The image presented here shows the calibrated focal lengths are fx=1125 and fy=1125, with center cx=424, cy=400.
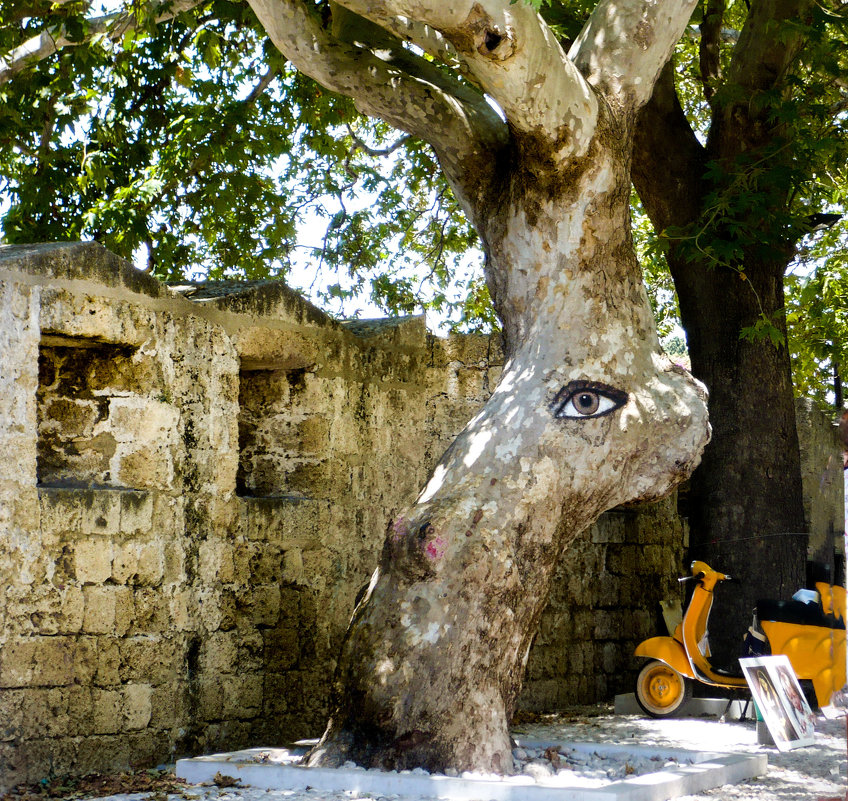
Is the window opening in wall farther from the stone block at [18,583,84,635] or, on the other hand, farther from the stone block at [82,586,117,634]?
the stone block at [18,583,84,635]

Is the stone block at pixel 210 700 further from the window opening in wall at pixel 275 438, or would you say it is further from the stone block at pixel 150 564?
the window opening in wall at pixel 275 438

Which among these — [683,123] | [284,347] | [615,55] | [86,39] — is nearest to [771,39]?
[683,123]

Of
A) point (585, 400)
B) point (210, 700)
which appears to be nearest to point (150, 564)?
point (210, 700)

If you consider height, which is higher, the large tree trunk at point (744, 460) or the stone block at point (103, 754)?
the large tree trunk at point (744, 460)

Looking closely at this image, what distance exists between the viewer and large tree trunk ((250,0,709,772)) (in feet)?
17.1

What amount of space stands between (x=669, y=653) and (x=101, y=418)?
3923 mm

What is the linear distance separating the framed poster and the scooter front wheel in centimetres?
130

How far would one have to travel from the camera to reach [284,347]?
6.72 m

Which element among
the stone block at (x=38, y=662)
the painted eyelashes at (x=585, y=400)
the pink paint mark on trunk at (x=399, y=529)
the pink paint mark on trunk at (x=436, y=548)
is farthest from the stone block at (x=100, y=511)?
the painted eyelashes at (x=585, y=400)

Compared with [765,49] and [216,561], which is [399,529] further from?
[765,49]

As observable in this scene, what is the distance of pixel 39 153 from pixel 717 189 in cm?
557

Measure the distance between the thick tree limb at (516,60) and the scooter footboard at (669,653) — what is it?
336 cm

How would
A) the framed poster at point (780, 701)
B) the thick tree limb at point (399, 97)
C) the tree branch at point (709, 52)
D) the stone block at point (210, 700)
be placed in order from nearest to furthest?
the framed poster at point (780, 701) → the stone block at point (210, 700) → the thick tree limb at point (399, 97) → the tree branch at point (709, 52)

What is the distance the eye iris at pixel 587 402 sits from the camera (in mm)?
5715
